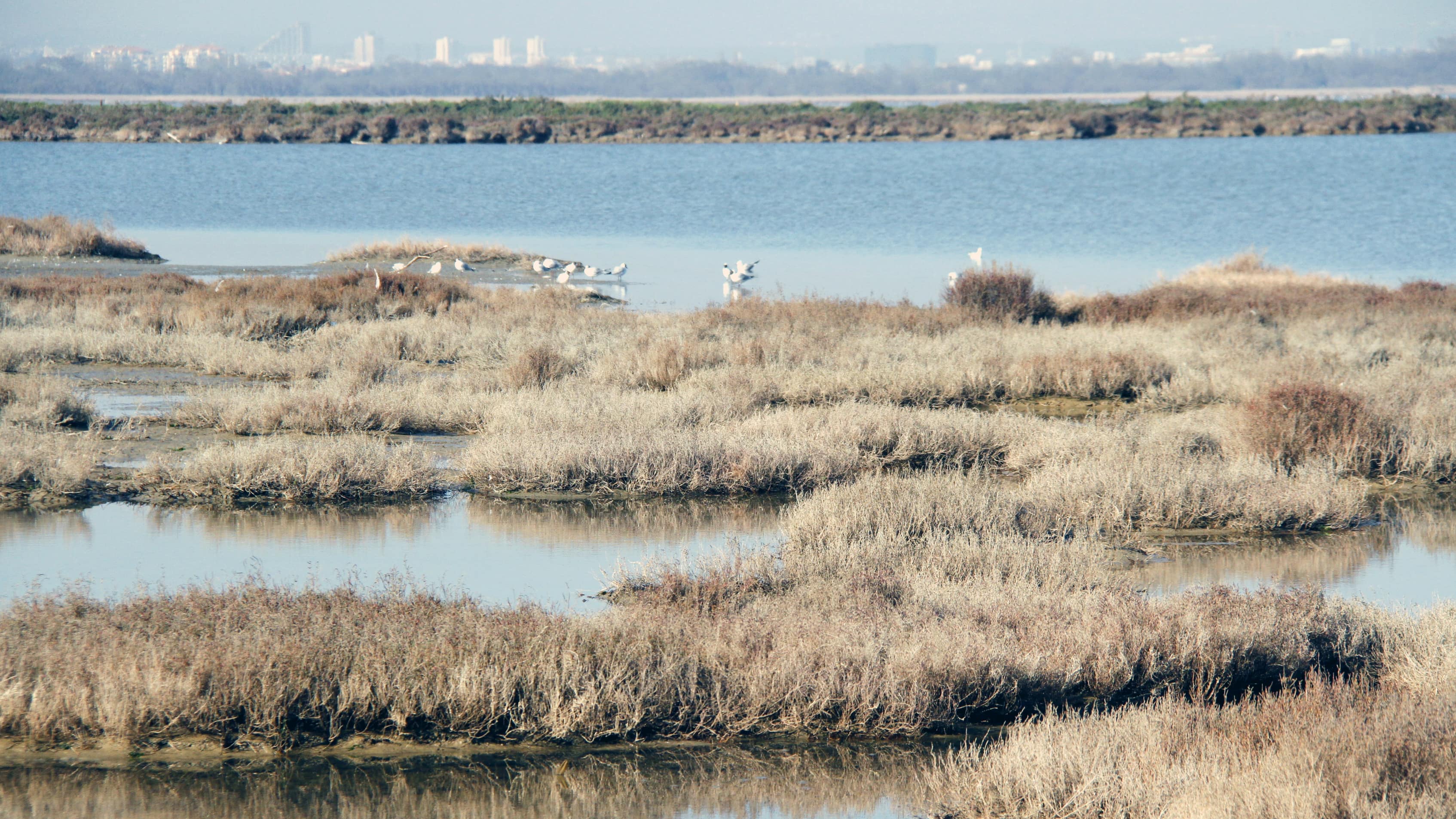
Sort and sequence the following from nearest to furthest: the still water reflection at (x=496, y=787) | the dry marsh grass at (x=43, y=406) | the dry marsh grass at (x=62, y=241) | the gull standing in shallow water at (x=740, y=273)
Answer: the still water reflection at (x=496, y=787) → the dry marsh grass at (x=43, y=406) → the gull standing in shallow water at (x=740, y=273) → the dry marsh grass at (x=62, y=241)

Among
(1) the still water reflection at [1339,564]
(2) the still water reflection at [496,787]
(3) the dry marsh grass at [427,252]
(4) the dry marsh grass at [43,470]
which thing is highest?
(3) the dry marsh grass at [427,252]

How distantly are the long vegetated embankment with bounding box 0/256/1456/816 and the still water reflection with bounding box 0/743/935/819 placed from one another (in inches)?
6.4

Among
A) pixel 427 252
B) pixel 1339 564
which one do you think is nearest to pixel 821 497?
pixel 1339 564

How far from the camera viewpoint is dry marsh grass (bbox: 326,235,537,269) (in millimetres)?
24281

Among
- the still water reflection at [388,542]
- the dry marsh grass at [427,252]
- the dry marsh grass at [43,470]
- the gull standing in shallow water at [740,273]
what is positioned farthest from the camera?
the dry marsh grass at [427,252]

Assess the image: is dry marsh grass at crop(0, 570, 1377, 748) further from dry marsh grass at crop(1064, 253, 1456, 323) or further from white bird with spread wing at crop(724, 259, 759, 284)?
white bird with spread wing at crop(724, 259, 759, 284)

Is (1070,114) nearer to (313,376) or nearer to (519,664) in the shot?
(313,376)

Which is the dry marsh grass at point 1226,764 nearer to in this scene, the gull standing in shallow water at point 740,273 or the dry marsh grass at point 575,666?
the dry marsh grass at point 575,666

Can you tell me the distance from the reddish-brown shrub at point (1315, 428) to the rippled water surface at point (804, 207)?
1117 cm

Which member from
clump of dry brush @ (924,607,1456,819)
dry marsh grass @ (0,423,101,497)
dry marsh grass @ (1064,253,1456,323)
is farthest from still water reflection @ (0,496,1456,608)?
dry marsh grass @ (1064,253,1456,323)

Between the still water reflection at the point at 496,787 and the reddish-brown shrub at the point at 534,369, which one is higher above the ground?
the reddish-brown shrub at the point at 534,369

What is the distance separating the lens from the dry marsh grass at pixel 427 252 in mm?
24281

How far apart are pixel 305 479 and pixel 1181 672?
20.0ft

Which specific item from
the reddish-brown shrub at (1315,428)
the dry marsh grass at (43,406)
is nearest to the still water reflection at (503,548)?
the reddish-brown shrub at (1315,428)
